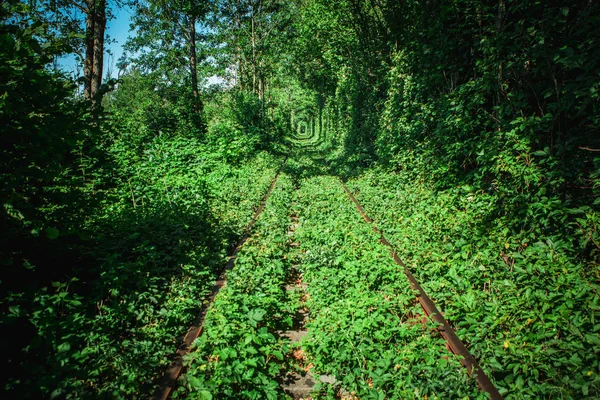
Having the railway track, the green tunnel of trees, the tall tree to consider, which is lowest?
the railway track

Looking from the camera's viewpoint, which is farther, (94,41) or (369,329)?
(94,41)

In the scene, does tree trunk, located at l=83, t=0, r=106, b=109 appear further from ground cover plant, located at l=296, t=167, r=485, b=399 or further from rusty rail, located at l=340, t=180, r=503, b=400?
rusty rail, located at l=340, t=180, r=503, b=400

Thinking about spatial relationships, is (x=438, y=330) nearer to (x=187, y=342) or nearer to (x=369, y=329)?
(x=369, y=329)

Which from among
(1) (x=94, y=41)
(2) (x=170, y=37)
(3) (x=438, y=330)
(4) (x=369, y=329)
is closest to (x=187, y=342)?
(4) (x=369, y=329)

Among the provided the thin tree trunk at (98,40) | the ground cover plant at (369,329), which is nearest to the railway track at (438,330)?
the ground cover plant at (369,329)

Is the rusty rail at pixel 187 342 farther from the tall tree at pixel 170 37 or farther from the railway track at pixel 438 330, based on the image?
the tall tree at pixel 170 37

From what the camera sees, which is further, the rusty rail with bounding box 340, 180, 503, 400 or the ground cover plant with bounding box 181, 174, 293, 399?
the ground cover plant with bounding box 181, 174, 293, 399

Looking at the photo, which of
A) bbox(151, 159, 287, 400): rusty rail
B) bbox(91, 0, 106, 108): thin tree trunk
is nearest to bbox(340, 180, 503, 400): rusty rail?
bbox(151, 159, 287, 400): rusty rail

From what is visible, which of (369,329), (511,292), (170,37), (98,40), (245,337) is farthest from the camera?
(170,37)

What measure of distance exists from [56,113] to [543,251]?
617 centimetres

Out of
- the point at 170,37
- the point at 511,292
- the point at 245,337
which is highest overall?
the point at 170,37

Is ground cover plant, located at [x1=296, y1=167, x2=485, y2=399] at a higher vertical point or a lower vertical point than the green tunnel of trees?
lower

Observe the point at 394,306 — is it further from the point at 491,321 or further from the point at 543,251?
the point at 543,251

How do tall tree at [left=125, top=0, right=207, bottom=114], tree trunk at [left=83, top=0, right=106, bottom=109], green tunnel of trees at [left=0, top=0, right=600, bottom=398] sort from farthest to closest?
tall tree at [left=125, top=0, right=207, bottom=114] < tree trunk at [left=83, top=0, right=106, bottom=109] < green tunnel of trees at [left=0, top=0, right=600, bottom=398]
